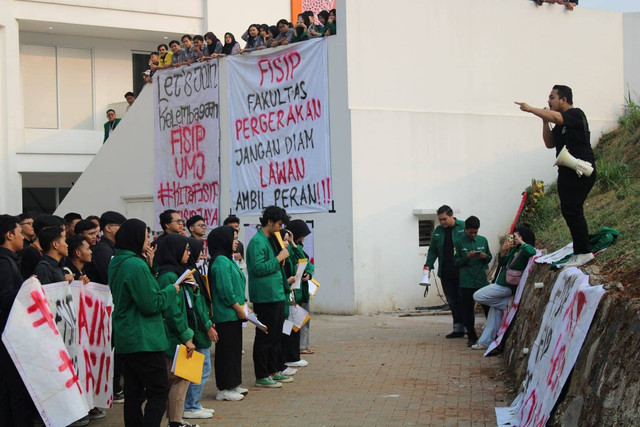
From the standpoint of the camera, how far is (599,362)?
5.64 meters

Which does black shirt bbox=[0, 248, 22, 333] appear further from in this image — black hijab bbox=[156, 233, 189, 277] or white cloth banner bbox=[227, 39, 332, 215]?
white cloth banner bbox=[227, 39, 332, 215]

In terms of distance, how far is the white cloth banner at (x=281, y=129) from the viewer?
56.2 feet

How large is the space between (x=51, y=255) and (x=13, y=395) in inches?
52.0

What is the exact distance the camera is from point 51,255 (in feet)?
25.4

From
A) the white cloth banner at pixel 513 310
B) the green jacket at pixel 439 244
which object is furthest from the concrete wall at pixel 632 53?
the white cloth banner at pixel 513 310

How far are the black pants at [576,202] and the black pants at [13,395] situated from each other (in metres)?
5.07

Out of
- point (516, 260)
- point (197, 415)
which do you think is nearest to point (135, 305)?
point (197, 415)

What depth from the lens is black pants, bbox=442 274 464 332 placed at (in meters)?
13.3

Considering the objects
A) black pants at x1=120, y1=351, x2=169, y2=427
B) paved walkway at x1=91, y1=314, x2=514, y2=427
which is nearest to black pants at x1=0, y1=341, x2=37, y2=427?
black pants at x1=120, y1=351, x2=169, y2=427

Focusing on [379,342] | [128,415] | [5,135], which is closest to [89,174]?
[5,135]

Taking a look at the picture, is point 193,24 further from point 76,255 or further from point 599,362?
point 599,362

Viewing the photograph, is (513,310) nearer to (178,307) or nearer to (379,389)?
(379,389)

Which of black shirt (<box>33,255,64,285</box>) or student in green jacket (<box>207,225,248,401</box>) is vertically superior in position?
black shirt (<box>33,255,64,285</box>)

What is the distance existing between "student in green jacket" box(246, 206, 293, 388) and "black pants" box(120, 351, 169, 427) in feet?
8.90
